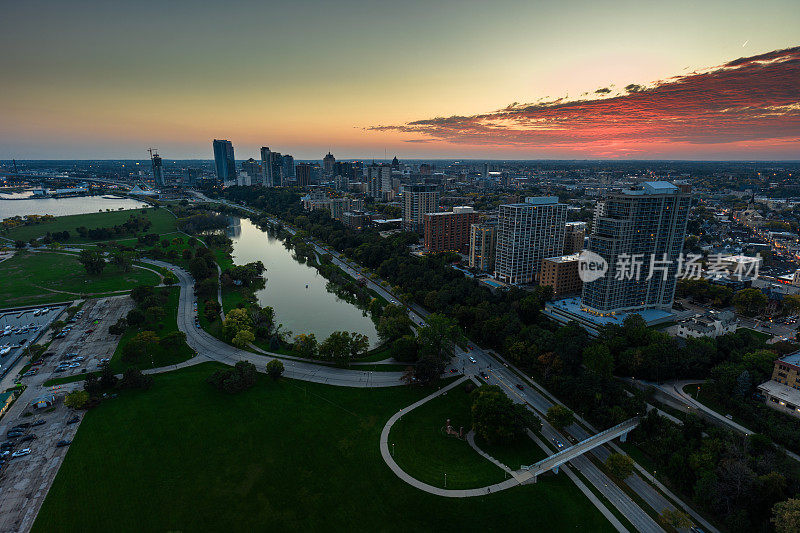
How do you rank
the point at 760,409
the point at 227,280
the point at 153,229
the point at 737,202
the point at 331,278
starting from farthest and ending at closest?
the point at 737,202, the point at 153,229, the point at 331,278, the point at 227,280, the point at 760,409

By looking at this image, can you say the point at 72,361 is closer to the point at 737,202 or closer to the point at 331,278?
the point at 331,278

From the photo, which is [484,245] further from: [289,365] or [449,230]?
[289,365]

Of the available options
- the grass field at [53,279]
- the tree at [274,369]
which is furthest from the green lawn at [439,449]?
the grass field at [53,279]

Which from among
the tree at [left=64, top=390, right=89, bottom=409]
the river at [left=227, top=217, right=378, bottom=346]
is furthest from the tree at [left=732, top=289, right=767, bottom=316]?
the tree at [left=64, top=390, right=89, bottom=409]

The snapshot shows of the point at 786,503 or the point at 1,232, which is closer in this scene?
the point at 786,503

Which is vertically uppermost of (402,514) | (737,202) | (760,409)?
(737,202)

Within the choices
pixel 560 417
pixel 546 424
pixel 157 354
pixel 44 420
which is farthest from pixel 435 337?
pixel 44 420

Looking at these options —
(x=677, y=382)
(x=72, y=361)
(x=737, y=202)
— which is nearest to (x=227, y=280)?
(x=72, y=361)

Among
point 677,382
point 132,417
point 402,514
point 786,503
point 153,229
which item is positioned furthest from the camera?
point 153,229
